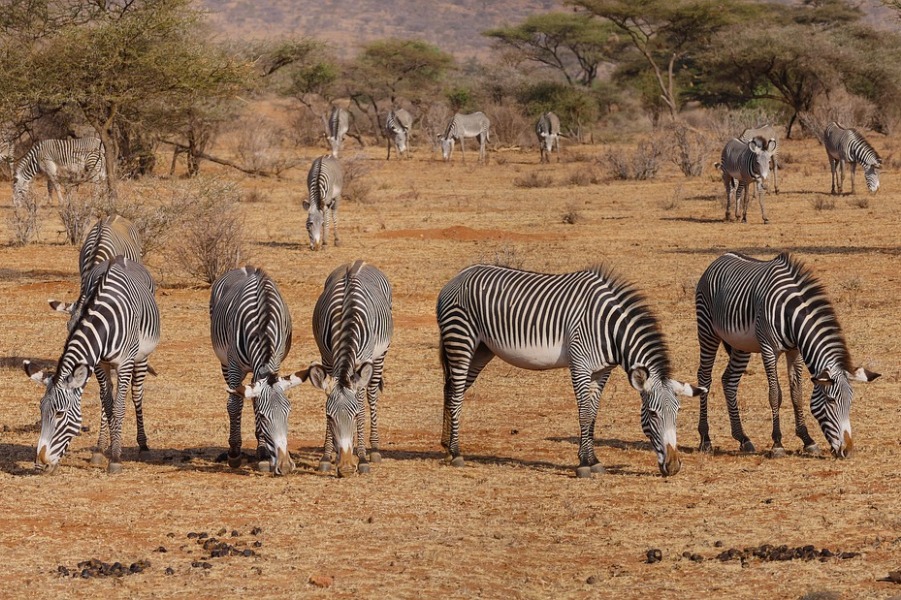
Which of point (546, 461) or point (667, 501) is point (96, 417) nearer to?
point (546, 461)

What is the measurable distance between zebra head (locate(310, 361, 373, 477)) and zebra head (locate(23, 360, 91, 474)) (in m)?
1.67

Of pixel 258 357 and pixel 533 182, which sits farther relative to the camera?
pixel 533 182

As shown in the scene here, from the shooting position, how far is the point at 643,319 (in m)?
9.33

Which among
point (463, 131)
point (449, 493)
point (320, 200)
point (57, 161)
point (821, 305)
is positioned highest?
point (463, 131)

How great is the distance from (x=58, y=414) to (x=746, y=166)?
18253mm

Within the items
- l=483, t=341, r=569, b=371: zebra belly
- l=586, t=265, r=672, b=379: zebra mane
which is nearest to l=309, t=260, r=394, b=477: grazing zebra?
l=483, t=341, r=569, b=371: zebra belly

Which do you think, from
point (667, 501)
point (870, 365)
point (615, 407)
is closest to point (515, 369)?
point (615, 407)

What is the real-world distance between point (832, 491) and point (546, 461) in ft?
7.50

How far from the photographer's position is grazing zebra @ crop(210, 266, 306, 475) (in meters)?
9.04

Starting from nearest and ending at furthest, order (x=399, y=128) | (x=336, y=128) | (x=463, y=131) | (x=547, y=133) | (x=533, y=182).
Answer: (x=533, y=182), (x=547, y=133), (x=463, y=131), (x=336, y=128), (x=399, y=128)

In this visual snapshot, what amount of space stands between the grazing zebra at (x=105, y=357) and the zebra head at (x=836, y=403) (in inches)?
202

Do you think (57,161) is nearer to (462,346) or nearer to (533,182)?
(533,182)

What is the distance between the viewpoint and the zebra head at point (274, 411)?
8984mm

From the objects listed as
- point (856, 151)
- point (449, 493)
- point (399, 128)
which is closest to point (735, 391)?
point (449, 493)
